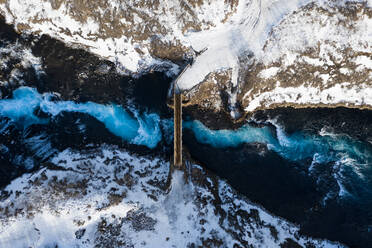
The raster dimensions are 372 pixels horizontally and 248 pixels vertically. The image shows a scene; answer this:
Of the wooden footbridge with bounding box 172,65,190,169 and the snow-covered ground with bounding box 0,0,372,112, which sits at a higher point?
the snow-covered ground with bounding box 0,0,372,112

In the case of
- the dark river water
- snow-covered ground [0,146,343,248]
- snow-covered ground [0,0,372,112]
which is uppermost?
snow-covered ground [0,0,372,112]

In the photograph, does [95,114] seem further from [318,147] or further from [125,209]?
[318,147]

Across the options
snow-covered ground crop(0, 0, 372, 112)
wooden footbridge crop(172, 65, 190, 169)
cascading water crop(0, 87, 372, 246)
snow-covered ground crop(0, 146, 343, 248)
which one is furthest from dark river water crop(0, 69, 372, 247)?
snow-covered ground crop(0, 0, 372, 112)

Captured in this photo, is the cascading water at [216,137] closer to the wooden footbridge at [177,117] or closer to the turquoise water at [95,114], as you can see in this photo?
the turquoise water at [95,114]

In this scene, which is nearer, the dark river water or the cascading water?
the dark river water

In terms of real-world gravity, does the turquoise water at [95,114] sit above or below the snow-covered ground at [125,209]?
above

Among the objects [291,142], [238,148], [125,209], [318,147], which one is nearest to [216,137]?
[238,148]

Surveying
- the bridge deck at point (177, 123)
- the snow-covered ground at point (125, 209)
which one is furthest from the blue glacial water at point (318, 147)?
the snow-covered ground at point (125, 209)

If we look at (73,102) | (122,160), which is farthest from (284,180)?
(73,102)

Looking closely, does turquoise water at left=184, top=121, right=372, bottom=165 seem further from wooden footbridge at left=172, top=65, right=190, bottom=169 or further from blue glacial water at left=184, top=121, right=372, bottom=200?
wooden footbridge at left=172, top=65, right=190, bottom=169

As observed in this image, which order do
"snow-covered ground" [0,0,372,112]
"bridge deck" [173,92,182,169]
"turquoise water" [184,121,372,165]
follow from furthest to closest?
"turquoise water" [184,121,372,165] → "bridge deck" [173,92,182,169] → "snow-covered ground" [0,0,372,112]
